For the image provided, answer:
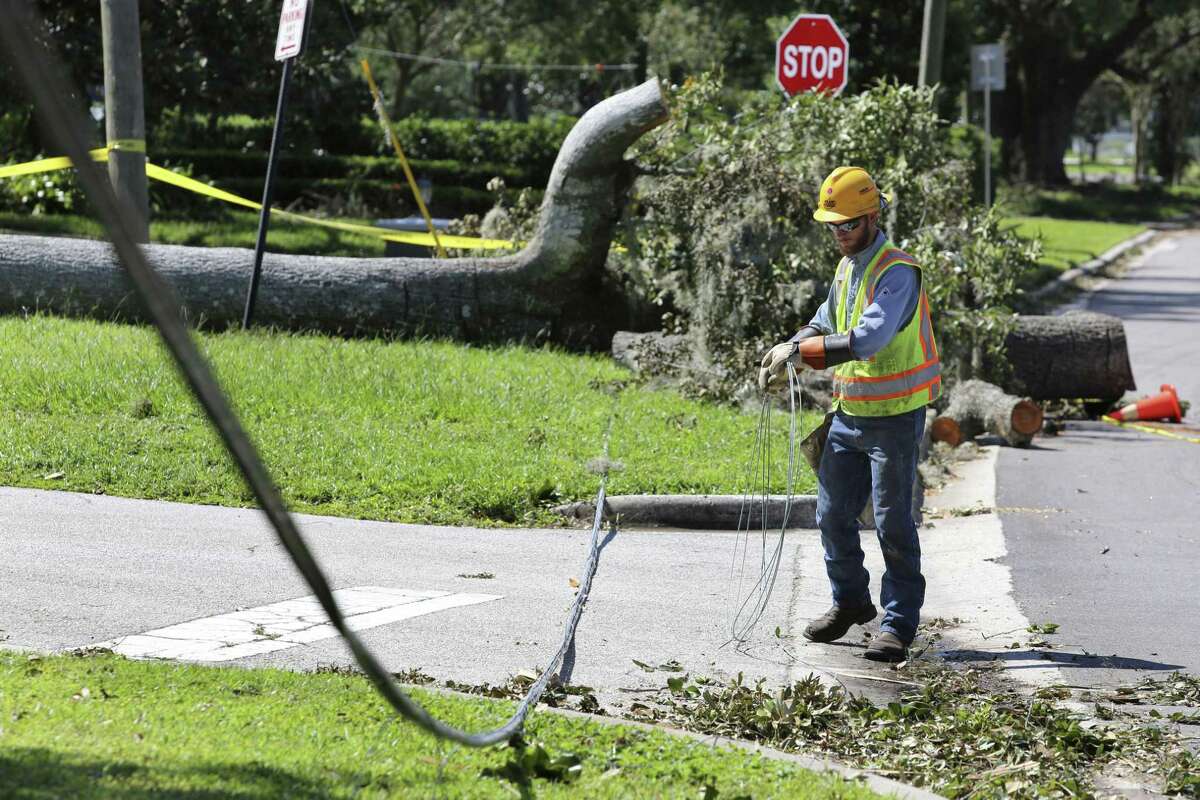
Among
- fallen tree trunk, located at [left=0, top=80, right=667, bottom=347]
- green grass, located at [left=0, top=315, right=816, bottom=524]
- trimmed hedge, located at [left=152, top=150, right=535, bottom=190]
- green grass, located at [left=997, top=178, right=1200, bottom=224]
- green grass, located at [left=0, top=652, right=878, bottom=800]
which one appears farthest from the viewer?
green grass, located at [left=997, top=178, right=1200, bottom=224]

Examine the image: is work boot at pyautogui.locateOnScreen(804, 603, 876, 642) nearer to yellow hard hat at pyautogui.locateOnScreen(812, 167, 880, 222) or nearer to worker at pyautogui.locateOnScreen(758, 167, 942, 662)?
worker at pyautogui.locateOnScreen(758, 167, 942, 662)

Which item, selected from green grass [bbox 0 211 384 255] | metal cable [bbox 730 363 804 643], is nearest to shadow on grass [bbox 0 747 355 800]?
metal cable [bbox 730 363 804 643]

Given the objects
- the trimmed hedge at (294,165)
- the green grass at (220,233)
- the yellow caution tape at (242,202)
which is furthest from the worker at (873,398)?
the trimmed hedge at (294,165)

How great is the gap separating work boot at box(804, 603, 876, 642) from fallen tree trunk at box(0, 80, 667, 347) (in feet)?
20.7

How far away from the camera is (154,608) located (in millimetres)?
5867

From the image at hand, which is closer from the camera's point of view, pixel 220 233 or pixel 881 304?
pixel 881 304

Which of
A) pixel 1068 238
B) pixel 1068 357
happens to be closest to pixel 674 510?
pixel 1068 357

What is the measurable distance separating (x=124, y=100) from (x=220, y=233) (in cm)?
560

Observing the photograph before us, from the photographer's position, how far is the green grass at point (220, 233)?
17188 mm

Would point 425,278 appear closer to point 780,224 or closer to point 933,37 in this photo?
point 780,224

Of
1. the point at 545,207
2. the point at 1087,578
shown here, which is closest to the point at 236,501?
the point at 1087,578

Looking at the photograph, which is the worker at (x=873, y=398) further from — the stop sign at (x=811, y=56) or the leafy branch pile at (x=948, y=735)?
the stop sign at (x=811, y=56)

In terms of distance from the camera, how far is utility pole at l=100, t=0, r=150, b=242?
1220 centimetres

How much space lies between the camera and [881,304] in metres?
5.80
